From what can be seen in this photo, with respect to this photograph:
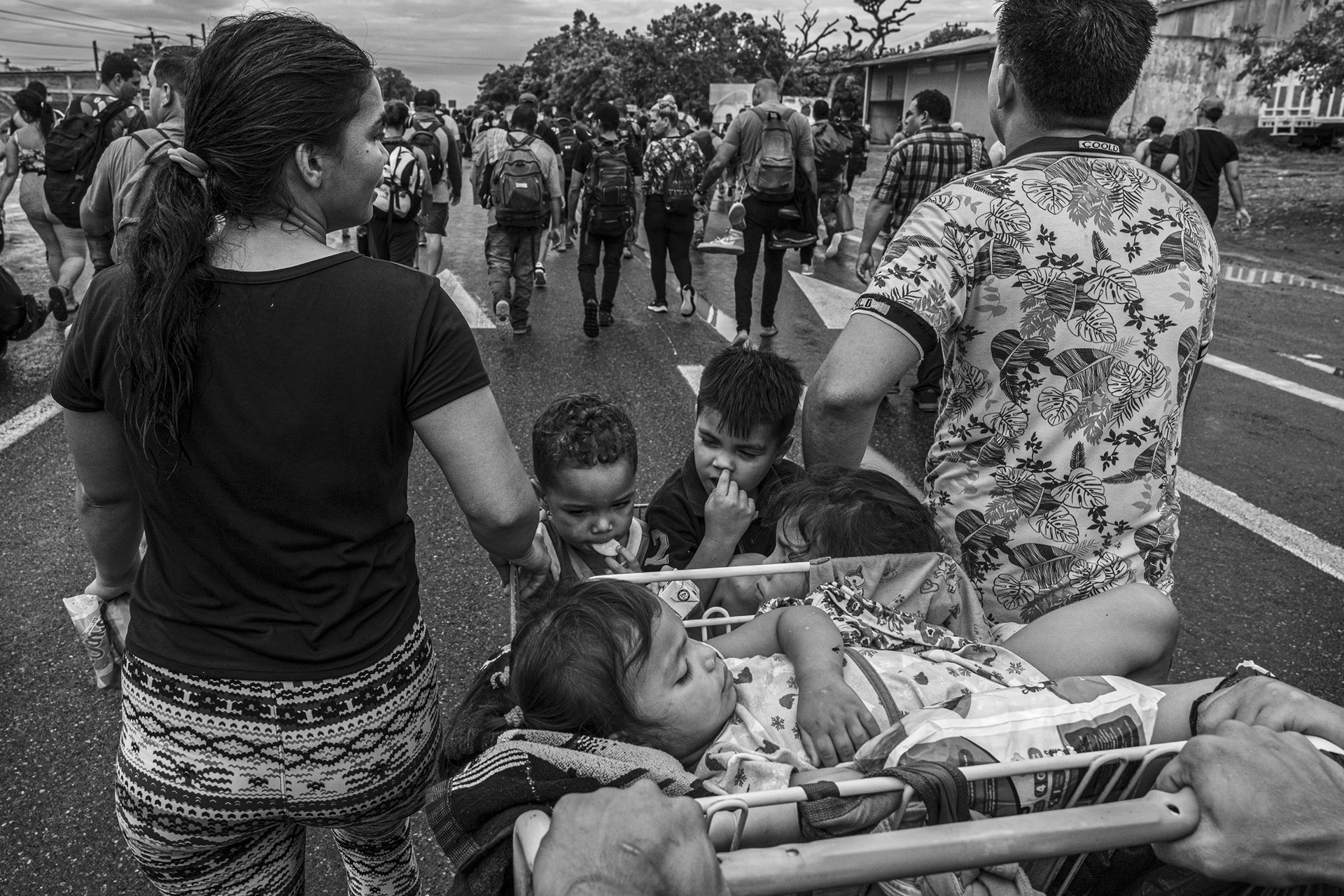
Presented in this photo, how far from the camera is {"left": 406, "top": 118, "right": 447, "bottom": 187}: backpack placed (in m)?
9.81

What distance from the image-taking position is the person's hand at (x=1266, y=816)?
3.80ft

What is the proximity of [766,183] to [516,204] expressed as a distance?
2.18m

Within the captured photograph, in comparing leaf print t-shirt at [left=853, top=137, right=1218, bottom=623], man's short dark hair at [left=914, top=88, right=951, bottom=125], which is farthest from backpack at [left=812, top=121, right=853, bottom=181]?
leaf print t-shirt at [left=853, top=137, right=1218, bottom=623]

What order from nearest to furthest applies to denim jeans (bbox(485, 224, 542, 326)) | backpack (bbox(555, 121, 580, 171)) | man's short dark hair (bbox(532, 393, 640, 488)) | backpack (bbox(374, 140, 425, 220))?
1. man's short dark hair (bbox(532, 393, 640, 488))
2. backpack (bbox(374, 140, 425, 220))
3. denim jeans (bbox(485, 224, 542, 326))
4. backpack (bbox(555, 121, 580, 171))

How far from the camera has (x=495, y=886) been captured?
4.46 feet

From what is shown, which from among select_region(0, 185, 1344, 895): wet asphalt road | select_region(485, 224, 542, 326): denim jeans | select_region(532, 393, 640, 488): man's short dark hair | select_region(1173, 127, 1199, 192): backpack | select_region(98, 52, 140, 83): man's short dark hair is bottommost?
select_region(0, 185, 1344, 895): wet asphalt road

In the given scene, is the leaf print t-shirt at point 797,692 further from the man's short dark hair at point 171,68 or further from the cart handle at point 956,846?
the man's short dark hair at point 171,68

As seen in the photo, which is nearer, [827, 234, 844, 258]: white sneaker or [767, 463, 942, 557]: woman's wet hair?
[767, 463, 942, 557]: woman's wet hair

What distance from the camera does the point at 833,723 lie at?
1601 mm

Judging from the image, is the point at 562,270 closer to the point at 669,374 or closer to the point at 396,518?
the point at 669,374

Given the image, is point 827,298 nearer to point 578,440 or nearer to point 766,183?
point 766,183

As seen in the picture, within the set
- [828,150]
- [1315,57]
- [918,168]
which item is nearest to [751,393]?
[918,168]

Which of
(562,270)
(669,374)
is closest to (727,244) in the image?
(562,270)

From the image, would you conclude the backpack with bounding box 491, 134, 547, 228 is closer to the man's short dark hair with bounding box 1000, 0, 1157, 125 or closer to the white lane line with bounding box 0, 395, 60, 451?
the white lane line with bounding box 0, 395, 60, 451
